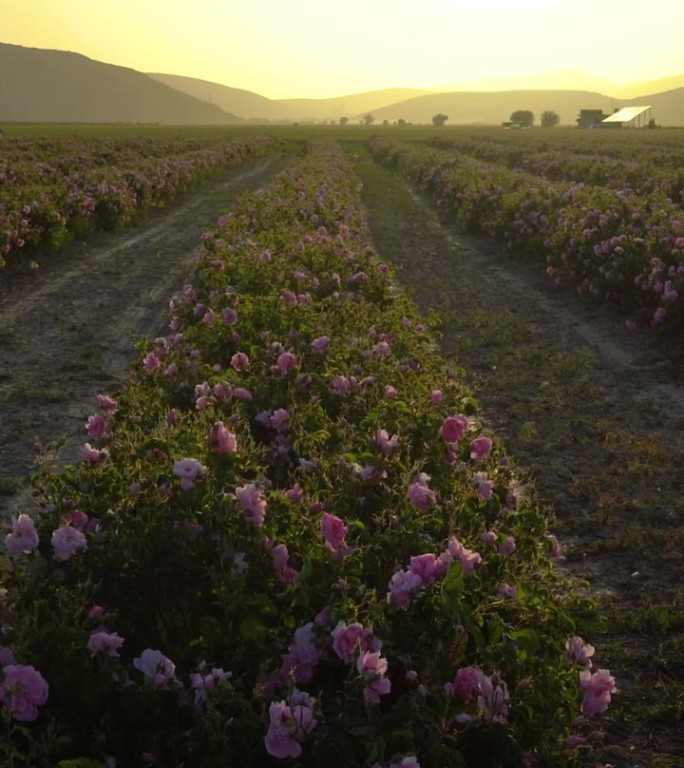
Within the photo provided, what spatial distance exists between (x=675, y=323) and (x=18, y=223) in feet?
33.3

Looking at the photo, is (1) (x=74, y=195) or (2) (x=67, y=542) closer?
(2) (x=67, y=542)

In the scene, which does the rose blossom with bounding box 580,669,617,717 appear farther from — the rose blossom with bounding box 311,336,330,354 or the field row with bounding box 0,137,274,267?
the field row with bounding box 0,137,274,267

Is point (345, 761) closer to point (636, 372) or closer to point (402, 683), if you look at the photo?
point (402, 683)

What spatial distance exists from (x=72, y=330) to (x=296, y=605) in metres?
8.09

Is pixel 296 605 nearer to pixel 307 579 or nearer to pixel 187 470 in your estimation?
pixel 307 579

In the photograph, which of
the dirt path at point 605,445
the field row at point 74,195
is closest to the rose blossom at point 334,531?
the dirt path at point 605,445

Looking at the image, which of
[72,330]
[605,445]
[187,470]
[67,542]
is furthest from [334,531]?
[72,330]

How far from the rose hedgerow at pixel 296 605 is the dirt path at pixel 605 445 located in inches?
14.6

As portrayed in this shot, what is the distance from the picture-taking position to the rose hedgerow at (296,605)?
8.84 feet

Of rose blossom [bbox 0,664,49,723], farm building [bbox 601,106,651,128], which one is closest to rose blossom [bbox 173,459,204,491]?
rose blossom [bbox 0,664,49,723]

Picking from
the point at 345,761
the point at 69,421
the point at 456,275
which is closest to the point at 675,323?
the point at 456,275

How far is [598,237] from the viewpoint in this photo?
41.2 feet

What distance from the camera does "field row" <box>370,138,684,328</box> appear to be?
1038 centimetres

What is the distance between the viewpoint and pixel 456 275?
575 inches
